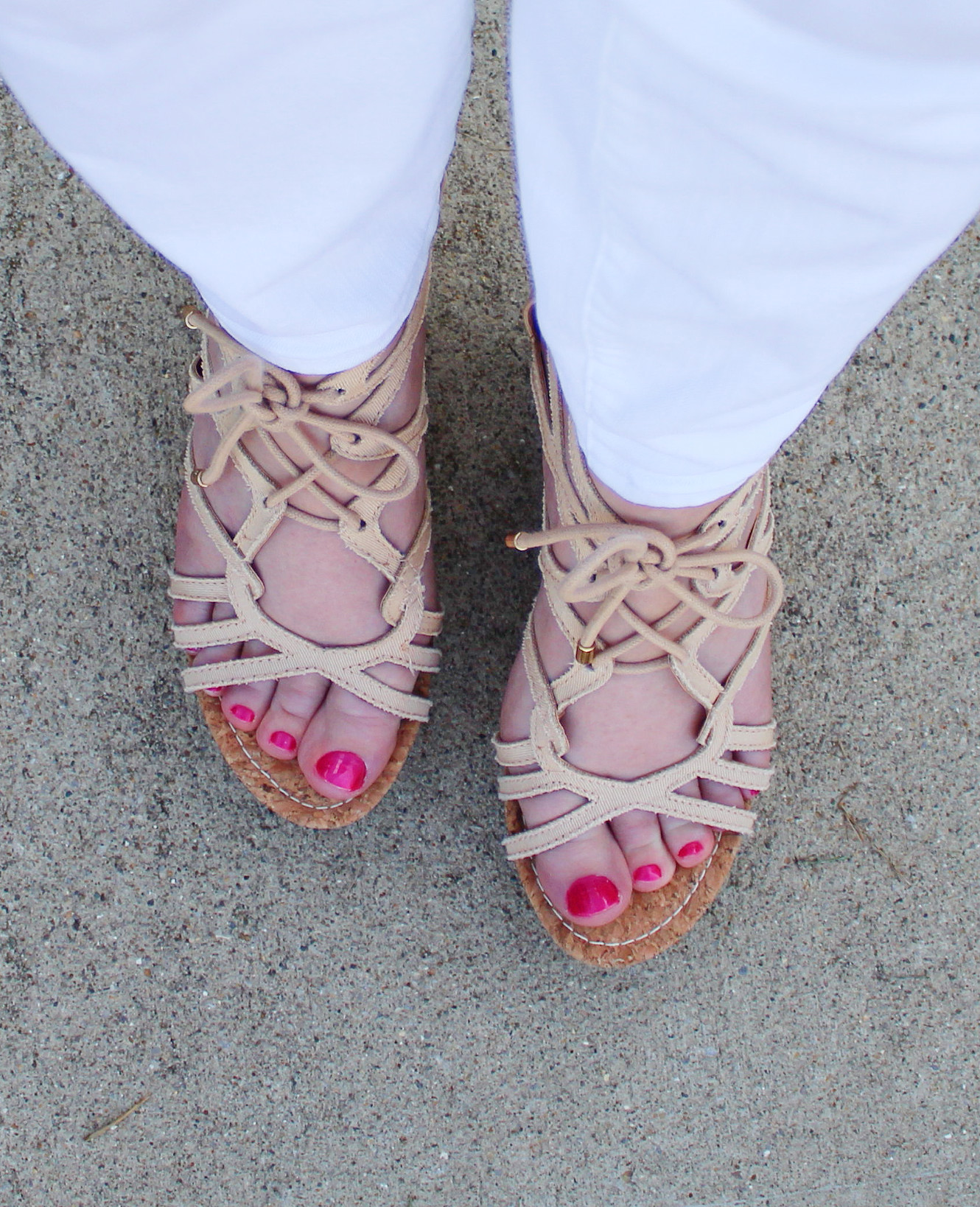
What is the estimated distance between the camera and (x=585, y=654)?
2.68 feet

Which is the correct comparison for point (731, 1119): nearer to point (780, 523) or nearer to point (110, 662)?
point (780, 523)

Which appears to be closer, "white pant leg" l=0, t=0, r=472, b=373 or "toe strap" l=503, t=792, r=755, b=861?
"white pant leg" l=0, t=0, r=472, b=373

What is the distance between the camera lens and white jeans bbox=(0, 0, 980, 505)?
0.34 m

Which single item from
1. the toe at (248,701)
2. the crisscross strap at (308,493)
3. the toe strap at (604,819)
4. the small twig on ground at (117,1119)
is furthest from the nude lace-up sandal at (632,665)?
the small twig on ground at (117,1119)

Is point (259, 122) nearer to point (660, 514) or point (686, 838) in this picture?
point (660, 514)

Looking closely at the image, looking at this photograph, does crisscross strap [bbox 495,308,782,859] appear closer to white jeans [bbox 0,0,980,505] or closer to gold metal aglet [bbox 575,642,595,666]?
gold metal aglet [bbox 575,642,595,666]

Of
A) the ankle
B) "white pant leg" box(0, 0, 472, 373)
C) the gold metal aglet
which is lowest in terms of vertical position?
the gold metal aglet

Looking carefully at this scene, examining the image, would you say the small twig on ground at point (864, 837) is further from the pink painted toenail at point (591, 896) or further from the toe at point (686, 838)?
the pink painted toenail at point (591, 896)

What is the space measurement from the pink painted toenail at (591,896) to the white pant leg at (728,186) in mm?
523

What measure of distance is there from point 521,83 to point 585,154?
2.2 inches

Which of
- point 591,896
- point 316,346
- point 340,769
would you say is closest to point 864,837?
point 591,896

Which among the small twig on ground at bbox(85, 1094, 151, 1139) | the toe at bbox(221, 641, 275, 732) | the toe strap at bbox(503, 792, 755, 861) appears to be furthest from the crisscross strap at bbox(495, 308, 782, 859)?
the small twig on ground at bbox(85, 1094, 151, 1139)

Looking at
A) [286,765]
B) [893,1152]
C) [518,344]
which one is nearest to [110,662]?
[286,765]

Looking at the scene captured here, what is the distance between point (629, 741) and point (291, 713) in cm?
35
